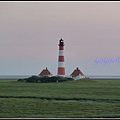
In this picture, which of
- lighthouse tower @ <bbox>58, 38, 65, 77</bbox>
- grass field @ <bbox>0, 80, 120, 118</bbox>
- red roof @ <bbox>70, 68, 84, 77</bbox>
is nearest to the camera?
grass field @ <bbox>0, 80, 120, 118</bbox>

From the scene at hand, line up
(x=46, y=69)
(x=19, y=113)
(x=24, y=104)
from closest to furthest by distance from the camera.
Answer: (x=19, y=113) < (x=24, y=104) < (x=46, y=69)

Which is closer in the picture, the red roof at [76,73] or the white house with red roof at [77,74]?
the white house with red roof at [77,74]

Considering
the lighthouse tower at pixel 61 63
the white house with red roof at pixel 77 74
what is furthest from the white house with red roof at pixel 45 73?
the lighthouse tower at pixel 61 63

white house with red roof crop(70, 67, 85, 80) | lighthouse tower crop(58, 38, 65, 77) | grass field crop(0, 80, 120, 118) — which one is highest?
lighthouse tower crop(58, 38, 65, 77)

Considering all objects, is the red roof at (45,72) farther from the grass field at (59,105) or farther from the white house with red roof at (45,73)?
the grass field at (59,105)

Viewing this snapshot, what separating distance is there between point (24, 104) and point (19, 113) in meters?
2.99

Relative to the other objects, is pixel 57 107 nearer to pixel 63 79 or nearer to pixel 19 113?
pixel 19 113

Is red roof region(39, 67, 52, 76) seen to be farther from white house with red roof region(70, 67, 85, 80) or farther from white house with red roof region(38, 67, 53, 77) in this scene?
white house with red roof region(70, 67, 85, 80)

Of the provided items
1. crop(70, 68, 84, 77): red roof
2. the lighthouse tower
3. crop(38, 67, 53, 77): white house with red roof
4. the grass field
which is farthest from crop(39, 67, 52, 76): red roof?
the grass field

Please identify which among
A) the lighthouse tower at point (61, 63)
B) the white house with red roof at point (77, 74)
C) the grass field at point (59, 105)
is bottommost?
the grass field at point (59, 105)

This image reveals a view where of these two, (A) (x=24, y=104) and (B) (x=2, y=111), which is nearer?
(B) (x=2, y=111)

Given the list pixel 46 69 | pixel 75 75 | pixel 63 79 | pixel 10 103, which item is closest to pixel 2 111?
pixel 10 103

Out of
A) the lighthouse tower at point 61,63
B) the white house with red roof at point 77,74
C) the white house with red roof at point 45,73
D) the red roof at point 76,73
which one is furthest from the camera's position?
the white house with red roof at point 45,73

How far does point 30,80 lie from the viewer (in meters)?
54.4
